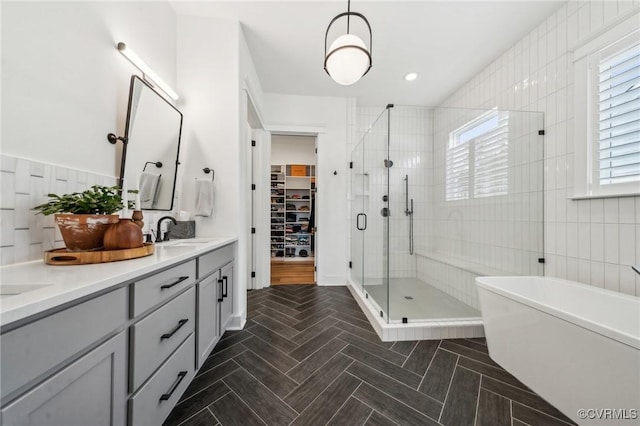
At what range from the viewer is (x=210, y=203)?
1.96 metres

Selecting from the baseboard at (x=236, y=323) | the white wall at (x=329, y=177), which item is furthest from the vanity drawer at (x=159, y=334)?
the white wall at (x=329, y=177)

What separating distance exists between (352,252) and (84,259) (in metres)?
2.91

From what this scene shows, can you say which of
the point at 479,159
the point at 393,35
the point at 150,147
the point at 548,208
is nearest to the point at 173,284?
the point at 150,147

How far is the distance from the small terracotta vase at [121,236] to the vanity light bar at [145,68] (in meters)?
1.22

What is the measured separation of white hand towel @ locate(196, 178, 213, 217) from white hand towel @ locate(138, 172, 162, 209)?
30 cm

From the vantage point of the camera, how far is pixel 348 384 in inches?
55.6

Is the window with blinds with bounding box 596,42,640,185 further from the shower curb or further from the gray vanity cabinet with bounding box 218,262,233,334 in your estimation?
the gray vanity cabinet with bounding box 218,262,233,334

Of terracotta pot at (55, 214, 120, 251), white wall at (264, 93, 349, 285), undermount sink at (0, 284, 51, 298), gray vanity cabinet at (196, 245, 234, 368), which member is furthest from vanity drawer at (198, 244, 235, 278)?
white wall at (264, 93, 349, 285)

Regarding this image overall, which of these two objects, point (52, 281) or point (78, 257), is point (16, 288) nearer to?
point (52, 281)

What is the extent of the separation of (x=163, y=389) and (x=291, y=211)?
183 inches

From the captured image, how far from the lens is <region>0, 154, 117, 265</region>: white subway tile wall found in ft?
2.88

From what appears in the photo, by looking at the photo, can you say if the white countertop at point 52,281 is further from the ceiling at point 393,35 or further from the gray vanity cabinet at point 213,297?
the ceiling at point 393,35

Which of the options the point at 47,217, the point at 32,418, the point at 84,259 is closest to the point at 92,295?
the point at 32,418

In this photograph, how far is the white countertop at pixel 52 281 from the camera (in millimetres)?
487
